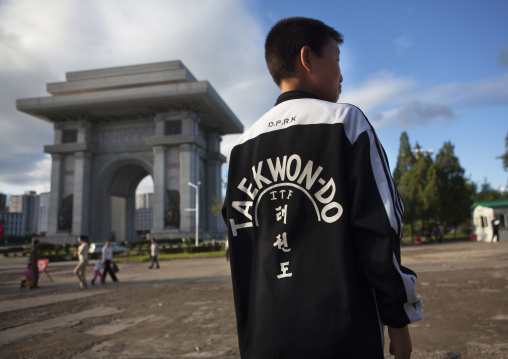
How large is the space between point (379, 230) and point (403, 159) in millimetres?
47369

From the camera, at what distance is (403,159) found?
148 ft

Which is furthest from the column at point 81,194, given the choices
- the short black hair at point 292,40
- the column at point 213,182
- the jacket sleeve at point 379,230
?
the jacket sleeve at point 379,230

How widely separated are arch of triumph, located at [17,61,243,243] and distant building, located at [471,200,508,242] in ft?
81.5

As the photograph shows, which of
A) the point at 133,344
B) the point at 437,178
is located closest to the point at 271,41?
the point at 133,344

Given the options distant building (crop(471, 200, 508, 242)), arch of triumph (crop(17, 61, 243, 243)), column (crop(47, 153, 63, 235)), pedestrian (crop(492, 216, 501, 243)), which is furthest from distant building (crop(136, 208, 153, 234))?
pedestrian (crop(492, 216, 501, 243))

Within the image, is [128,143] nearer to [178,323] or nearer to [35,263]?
[35,263]

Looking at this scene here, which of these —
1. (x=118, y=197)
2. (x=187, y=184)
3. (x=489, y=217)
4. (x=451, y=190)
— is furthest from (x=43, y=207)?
(x=489, y=217)

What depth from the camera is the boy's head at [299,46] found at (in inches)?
68.5

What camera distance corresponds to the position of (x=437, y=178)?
104 ft

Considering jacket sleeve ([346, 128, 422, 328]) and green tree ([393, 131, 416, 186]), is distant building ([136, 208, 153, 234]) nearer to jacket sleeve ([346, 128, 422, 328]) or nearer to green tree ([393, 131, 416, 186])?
green tree ([393, 131, 416, 186])

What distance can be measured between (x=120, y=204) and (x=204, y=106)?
19405 millimetres

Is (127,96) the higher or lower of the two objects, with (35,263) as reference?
higher

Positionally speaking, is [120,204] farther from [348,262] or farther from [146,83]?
[348,262]

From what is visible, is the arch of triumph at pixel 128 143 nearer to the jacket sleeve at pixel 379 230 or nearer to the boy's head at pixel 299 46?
the boy's head at pixel 299 46
